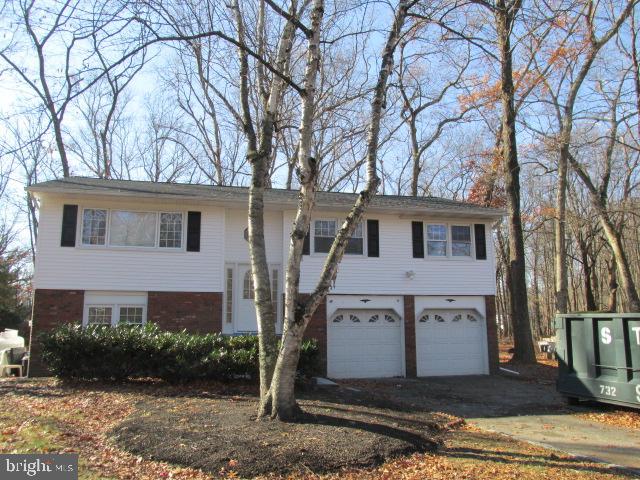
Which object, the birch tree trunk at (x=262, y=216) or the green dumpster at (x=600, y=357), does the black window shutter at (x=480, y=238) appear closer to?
the green dumpster at (x=600, y=357)

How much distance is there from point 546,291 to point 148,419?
3928cm

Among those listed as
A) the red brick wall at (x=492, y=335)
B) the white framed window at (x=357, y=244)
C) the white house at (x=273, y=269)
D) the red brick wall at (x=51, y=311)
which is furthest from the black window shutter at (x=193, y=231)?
the red brick wall at (x=492, y=335)

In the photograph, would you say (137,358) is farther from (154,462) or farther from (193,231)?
(154,462)

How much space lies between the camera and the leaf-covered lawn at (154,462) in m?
5.79

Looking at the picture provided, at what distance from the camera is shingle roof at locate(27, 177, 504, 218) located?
14.3 metres

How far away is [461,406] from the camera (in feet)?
36.3

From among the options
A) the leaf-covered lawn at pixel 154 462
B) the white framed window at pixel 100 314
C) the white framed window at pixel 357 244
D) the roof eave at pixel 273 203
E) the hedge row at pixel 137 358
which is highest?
the roof eave at pixel 273 203

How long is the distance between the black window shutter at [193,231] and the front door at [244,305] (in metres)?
1.51

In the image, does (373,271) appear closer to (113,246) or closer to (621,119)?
(113,246)

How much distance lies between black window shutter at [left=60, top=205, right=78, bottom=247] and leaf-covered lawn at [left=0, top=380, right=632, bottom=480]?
5.67 meters

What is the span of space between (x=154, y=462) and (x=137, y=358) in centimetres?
588

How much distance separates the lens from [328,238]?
53.7 ft

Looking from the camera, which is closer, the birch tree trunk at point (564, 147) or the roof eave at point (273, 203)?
the roof eave at point (273, 203)

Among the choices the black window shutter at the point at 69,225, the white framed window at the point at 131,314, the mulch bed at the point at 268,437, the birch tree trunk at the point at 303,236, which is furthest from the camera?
the white framed window at the point at 131,314
